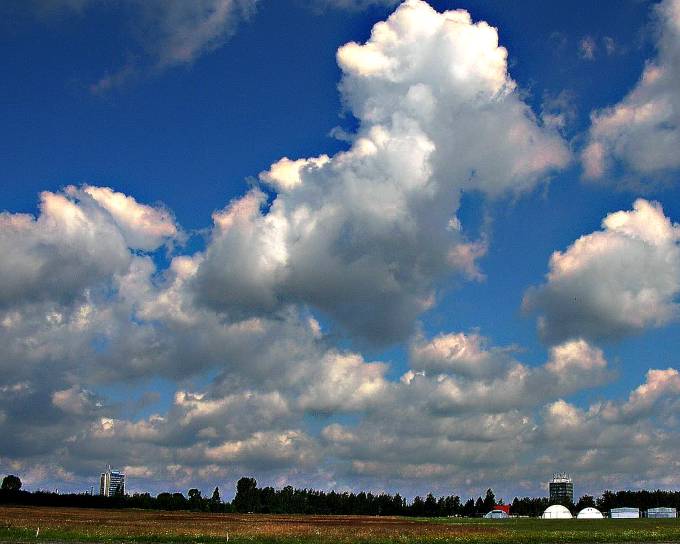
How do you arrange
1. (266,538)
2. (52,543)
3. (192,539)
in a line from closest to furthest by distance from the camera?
(52,543) < (192,539) < (266,538)

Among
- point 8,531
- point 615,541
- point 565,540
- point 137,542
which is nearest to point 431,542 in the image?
point 565,540

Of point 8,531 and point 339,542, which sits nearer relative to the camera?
point 339,542

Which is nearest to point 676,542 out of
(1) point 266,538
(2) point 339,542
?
(2) point 339,542

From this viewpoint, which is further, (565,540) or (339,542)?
(565,540)

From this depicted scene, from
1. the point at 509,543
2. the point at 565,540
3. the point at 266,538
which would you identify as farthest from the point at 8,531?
the point at 565,540

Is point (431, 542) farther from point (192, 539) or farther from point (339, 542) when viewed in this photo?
point (192, 539)

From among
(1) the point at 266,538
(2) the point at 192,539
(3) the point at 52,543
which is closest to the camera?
(3) the point at 52,543

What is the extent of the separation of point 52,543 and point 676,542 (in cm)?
5963

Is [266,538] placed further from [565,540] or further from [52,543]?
[565,540]

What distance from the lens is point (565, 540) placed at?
81250mm

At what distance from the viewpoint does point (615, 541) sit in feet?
266

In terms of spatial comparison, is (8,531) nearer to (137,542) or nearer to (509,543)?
(137,542)

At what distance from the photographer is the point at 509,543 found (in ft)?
253

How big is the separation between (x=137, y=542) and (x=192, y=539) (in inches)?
270
